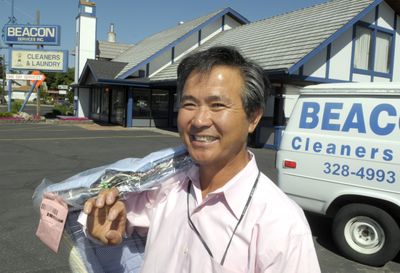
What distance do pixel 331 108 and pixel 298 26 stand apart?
522 inches

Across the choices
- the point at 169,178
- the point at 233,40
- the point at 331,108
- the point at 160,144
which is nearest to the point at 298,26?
the point at 233,40

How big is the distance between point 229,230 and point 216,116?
0.46 metres

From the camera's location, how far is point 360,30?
15.8m

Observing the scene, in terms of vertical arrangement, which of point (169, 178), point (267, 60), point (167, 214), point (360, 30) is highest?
point (360, 30)

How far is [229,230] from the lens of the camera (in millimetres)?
1541

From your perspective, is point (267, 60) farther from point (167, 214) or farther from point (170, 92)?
point (167, 214)

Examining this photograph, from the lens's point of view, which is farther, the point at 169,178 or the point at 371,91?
the point at 371,91

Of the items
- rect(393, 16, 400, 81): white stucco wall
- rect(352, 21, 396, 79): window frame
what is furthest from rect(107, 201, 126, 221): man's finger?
rect(393, 16, 400, 81): white stucco wall

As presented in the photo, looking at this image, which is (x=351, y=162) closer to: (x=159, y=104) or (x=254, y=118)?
(x=254, y=118)

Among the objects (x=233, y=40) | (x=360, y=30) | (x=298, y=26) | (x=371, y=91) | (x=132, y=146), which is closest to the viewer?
(x=371, y=91)

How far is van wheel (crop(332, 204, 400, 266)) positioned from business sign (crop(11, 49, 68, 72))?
84.9ft

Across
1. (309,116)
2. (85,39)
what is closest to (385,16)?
(309,116)

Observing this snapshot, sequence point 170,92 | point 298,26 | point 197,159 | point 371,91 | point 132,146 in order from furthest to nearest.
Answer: point 170,92 → point 298,26 → point 132,146 → point 371,91 → point 197,159

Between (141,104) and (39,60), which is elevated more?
(39,60)
